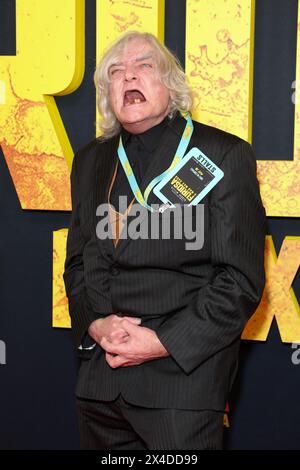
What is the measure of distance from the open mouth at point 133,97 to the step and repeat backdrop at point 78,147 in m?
0.52

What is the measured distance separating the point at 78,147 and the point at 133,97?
2.39ft

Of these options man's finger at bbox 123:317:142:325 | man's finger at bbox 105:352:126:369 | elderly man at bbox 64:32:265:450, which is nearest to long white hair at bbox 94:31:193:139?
elderly man at bbox 64:32:265:450

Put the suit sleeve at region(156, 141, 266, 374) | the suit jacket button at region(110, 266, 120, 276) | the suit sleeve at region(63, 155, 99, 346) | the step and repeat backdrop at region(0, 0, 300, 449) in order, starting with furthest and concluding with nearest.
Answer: the step and repeat backdrop at region(0, 0, 300, 449) → the suit sleeve at region(63, 155, 99, 346) → the suit jacket button at region(110, 266, 120, 276) → the suit sleeve at region(156, 141, 266, 374)

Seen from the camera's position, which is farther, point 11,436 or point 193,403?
point 11,436

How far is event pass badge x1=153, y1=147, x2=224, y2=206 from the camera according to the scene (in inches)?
66.3

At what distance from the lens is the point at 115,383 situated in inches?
67.6

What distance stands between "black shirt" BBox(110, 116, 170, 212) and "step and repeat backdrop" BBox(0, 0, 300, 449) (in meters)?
0.52

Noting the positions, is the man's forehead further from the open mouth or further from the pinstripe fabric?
the pinstripe fabric

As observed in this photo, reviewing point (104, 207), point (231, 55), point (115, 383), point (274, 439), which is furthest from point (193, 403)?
point (231, 55)

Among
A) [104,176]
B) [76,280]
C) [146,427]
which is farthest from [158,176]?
[146,427]

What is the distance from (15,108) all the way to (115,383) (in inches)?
50.7

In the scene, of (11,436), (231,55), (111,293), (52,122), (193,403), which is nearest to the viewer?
(193,403)

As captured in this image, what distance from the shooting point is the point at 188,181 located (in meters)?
1.71
